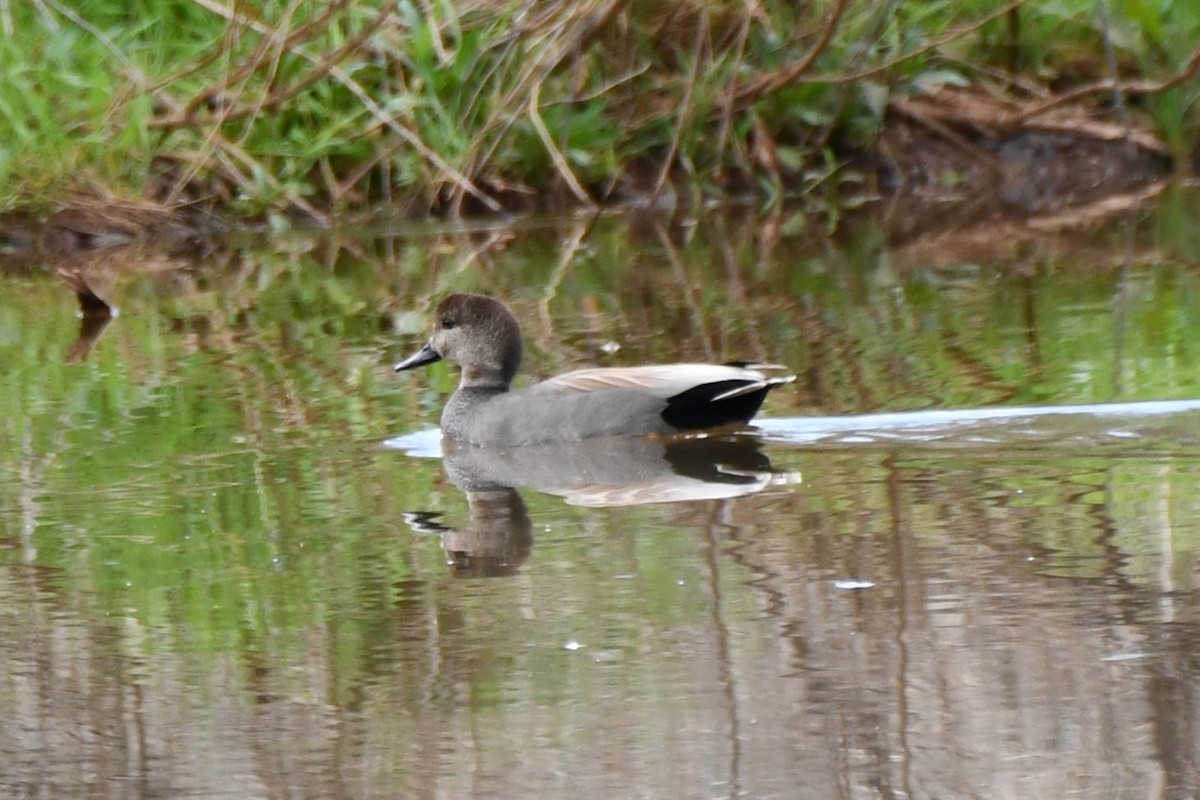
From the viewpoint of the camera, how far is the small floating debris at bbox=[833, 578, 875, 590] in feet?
14.8

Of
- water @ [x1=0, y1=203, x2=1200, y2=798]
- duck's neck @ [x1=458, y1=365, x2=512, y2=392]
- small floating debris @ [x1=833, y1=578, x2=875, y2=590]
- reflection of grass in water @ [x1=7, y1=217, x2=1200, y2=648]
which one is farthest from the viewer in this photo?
duck's neck @ [x1=458, y1=365, x2=512, y2=392]

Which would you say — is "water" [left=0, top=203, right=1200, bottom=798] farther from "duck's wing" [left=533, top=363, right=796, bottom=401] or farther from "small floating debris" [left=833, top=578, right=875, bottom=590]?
"duck's wing" [left=533, top=363, right=796, bottom=401]

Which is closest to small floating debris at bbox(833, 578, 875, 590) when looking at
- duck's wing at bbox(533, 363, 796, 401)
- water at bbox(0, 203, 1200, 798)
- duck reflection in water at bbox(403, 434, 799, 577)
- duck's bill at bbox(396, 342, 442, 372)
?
water at bbox(0, 203, 1200, 798)

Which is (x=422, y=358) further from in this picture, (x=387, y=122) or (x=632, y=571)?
(x=387, y=122)

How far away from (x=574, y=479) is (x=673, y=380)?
55cm

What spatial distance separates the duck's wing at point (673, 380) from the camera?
20.3 ft

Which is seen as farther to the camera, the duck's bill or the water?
the duck's bill

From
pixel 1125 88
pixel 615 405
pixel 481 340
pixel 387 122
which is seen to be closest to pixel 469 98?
pixel 387 122

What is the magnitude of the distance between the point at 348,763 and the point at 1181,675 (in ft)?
4.77

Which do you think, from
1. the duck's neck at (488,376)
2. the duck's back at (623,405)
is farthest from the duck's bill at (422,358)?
the duck's back at (623,405)

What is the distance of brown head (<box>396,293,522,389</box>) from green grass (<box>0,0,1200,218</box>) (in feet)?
18.4

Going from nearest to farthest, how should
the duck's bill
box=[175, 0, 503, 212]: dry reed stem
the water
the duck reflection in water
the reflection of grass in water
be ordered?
the water → the reflection of grass in water → the duck reflection in water → the duck's bill → box=[175, 0, 503, 212]: dry reed stem

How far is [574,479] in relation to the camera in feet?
19.4

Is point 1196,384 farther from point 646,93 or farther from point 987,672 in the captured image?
point 646,93
